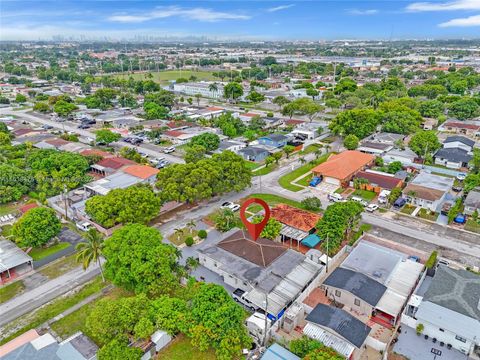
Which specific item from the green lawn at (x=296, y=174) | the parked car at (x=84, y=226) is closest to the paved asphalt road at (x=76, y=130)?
the green lawn at (x=296, y=174)

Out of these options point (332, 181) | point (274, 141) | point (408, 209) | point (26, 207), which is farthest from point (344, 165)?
point (26, 207)

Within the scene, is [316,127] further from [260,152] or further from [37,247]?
[37,247]

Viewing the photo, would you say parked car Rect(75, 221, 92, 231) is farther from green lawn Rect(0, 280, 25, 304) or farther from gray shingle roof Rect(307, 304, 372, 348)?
gray shingle roof Rect(307, 304, 372, 348)

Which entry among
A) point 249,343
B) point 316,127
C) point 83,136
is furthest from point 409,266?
point 83,136

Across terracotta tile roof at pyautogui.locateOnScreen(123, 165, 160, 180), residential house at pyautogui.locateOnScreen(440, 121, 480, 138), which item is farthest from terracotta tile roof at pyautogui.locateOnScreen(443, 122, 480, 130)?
terracotta tile roof at pyautogui.locateOnScreen(123, 165, 160, 180)

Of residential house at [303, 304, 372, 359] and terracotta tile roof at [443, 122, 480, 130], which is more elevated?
terracotta tile roof at [443, 122, 480, 130]

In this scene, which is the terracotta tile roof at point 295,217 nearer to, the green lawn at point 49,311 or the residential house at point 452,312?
the residential house at point 452,312

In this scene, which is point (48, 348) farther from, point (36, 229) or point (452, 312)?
point (452, 312)

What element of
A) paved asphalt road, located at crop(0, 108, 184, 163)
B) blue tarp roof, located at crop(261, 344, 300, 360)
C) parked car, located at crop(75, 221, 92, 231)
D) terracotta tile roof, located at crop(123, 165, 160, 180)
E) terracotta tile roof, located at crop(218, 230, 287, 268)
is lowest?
parked car, located at crop(75, 221, 92, 231)
